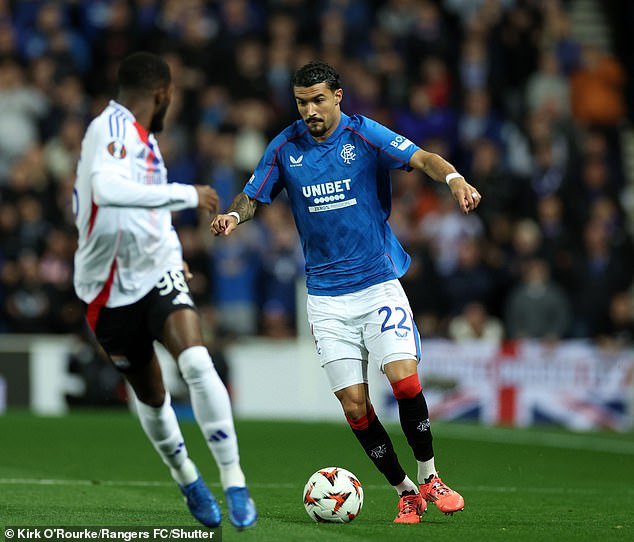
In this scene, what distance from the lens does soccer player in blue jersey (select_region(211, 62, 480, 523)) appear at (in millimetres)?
8672

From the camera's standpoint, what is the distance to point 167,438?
7742 mm

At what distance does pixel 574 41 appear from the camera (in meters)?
23.1

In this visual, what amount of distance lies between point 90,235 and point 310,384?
1103 centimetres

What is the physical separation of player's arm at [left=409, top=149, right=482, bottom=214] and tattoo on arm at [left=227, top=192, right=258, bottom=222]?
1041mm

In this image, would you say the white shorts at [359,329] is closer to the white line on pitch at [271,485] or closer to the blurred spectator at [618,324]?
the white line on pitch at [271,485]

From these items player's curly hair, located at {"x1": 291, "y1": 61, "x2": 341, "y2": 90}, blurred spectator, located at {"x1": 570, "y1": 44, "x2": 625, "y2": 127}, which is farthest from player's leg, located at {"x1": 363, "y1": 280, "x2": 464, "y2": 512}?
blurred spectator, located at {"x1": 570, "y1": 44, "x2": 625, "y2": 127}

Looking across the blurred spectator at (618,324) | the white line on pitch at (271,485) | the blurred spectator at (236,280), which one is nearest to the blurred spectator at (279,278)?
the blurred spectator at (236,280)

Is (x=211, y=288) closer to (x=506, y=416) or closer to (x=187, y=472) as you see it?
(x=506, y=416)

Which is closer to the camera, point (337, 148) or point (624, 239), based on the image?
point (337, 148)

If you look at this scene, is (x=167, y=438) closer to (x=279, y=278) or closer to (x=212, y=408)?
(x=212, y=408)

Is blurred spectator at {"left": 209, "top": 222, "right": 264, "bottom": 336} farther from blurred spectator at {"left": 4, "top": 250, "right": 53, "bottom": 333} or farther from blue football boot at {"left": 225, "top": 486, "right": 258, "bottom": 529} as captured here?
blue football boot at {"left": 225, "top": 486, "right": 258, "bottom": 529}

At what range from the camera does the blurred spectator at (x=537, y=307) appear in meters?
Answer: 17.8

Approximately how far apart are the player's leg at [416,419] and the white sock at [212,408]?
160cm

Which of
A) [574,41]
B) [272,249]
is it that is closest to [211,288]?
[272,249]
